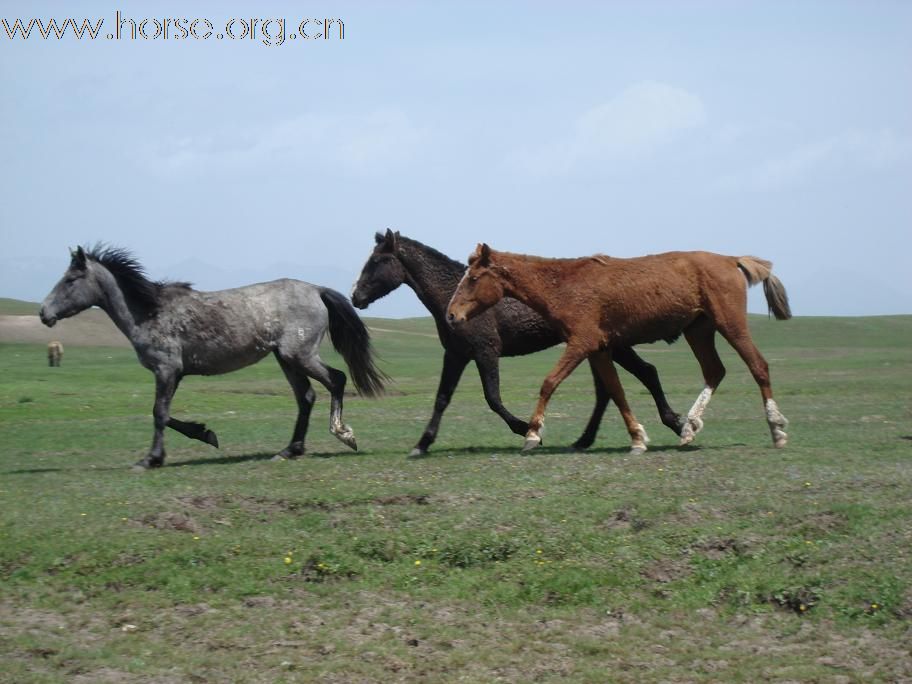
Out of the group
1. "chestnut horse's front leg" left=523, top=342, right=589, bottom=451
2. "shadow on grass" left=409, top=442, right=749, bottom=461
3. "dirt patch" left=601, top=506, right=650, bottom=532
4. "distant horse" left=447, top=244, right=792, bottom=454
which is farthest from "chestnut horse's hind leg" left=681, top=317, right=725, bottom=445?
"dirt patch" left=601, top=506, right=650, bottom=532

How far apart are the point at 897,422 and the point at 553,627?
1201cm

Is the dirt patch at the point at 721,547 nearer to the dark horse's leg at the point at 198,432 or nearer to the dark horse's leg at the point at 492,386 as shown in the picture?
the dark horse's leg at the point at 492,386

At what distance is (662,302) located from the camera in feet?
46.0

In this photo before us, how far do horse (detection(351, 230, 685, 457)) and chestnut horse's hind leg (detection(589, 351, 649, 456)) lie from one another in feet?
1.52

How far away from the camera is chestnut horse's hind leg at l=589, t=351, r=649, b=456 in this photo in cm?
1401

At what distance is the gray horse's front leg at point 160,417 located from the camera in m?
14.6

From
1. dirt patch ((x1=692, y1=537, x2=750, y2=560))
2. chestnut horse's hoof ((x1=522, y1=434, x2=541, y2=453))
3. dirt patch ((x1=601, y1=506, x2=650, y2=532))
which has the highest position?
chestnut horse's hoof ((x1=522, y1=434, x2=541, y2=453))

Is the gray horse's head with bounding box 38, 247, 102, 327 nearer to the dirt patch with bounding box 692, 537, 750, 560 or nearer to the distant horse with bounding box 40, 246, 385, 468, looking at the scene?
the distant horse with bounding box 40, 246, 385, 468

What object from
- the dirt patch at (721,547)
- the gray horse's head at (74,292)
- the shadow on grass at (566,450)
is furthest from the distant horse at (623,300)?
the gray horse's head at (74,292)

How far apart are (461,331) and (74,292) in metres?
4.64

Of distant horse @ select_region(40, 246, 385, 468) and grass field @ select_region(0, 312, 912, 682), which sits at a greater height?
distant horse @ select_region(40, 246, 385, 468)

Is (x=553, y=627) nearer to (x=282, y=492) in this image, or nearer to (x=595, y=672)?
(x=595, y=672)

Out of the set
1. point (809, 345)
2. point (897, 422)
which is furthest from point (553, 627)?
Result: point (809, 345)

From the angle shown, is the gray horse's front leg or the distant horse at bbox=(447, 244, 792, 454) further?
the gray horse's front leg
